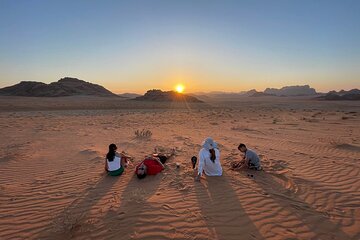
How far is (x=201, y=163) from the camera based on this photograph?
20.3ft

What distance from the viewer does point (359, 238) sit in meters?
4.09

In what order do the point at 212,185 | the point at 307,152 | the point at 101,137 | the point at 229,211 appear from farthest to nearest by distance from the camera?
the point at 101,137
the point at 307,152
the point at 212,185
the point at 229,211

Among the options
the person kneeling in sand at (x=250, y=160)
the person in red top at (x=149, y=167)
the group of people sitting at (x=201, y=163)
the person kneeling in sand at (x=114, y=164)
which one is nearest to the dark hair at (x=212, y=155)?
the group of people sitting at (x=201, y=163)

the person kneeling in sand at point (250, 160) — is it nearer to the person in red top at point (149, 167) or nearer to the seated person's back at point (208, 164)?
the seated person's back at point (208, 164)

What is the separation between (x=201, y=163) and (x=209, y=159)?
257 mm

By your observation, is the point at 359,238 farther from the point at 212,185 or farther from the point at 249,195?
the point at 212,185

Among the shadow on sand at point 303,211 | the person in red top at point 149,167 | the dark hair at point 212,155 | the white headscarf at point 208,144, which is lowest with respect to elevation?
the shadow on sand at point 303,211

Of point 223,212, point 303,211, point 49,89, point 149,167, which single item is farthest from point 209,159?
point 49,89

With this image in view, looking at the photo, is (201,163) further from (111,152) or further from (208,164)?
(111,152)

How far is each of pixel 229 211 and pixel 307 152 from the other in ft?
19.4

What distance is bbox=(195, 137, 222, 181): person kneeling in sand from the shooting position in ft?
20.0

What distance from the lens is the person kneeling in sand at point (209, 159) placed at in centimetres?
611

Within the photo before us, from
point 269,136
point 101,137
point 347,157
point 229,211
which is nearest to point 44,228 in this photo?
point 229,211

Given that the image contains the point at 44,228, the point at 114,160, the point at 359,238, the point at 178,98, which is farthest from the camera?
the point at 178,98
